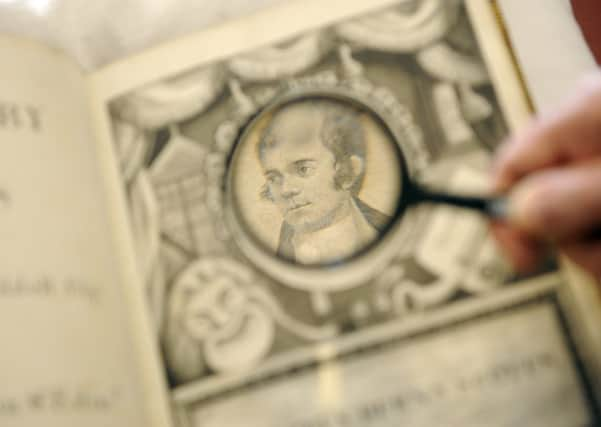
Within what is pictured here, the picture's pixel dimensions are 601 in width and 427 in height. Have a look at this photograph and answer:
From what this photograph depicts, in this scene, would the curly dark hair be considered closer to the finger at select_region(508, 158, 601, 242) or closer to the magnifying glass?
the magnifying glass

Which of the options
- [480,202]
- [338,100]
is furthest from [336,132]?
[480,202]

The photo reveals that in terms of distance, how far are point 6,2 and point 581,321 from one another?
1.47 ft

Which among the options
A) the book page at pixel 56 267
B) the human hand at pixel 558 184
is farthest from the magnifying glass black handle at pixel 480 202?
the book page at pixel 56 267

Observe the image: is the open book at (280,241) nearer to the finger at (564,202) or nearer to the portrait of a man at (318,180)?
the portrait of a man at (318,180)

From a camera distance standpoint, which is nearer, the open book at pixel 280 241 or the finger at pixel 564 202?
the finger at pixel 564 202

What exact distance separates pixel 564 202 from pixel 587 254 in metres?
0.06

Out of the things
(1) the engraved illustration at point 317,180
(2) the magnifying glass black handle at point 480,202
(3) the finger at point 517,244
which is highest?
(1) the engraved illustration at point 317,180

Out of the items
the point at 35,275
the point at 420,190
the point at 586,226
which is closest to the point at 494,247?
the point at 420,190

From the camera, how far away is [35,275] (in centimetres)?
45

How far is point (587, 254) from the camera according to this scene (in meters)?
0.33

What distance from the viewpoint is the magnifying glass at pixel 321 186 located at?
46 cm

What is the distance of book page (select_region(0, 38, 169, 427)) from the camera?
1.41 feet

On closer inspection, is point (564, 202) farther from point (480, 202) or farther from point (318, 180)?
point (318, 180)

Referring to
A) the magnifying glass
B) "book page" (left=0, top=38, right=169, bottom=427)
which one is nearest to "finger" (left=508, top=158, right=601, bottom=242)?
the magnifying glass
